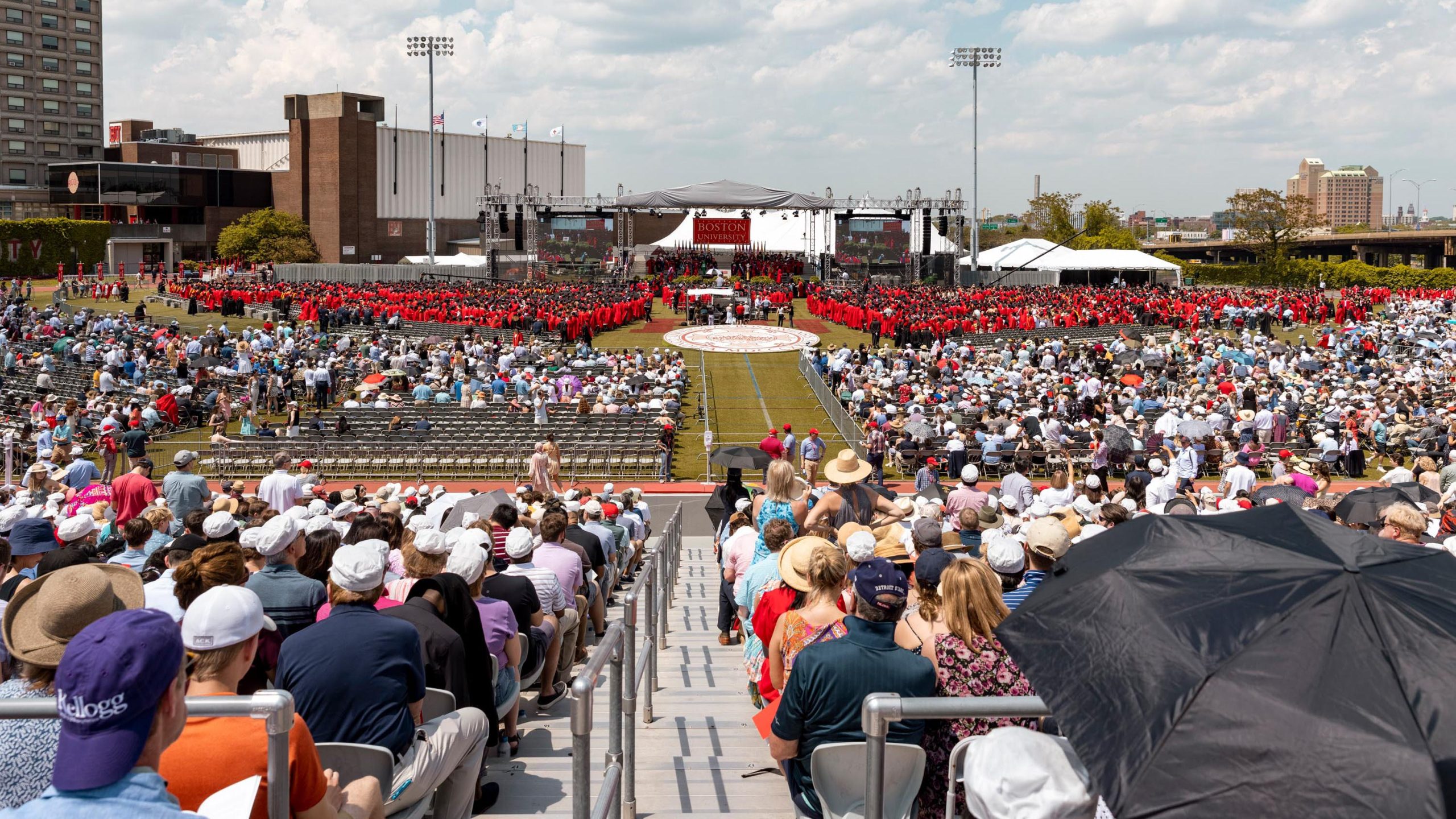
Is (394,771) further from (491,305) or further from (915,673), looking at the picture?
(491,305)

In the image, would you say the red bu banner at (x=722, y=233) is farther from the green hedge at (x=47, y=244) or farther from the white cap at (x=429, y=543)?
the white cap at (x=429, y=543)

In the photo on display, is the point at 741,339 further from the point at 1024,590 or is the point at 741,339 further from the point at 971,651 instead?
the point at 971,651

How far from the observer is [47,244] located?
245ft

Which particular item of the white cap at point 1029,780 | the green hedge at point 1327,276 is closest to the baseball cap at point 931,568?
the white cap at point 1029,780

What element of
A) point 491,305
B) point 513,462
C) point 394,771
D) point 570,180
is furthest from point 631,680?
point 570,180

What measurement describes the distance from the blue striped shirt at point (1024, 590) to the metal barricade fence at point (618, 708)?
172cm

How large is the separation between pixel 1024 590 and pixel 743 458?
11363mm

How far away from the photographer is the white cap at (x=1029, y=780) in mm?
2869

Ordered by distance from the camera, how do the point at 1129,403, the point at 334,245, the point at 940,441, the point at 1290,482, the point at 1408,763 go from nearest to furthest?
the point at 1408,763 → the point at 1290,482 → the point at 940,441 → the point at 1129,403 → the point at 334,245

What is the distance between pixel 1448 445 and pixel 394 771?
23.7 metres

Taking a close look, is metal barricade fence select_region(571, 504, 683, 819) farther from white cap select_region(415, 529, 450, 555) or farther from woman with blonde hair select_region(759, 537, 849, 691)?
white cap select_region(415, 529, 450, 555)

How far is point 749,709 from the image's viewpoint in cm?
693

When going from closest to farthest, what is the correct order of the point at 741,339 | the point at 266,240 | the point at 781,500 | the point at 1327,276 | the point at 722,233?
1. the point at 781,500
2. the point at 741,339
3. the point at 722,233
4. the point at 1327,276
5. the point at 266,240

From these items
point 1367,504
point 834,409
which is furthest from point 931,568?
point 834,409
